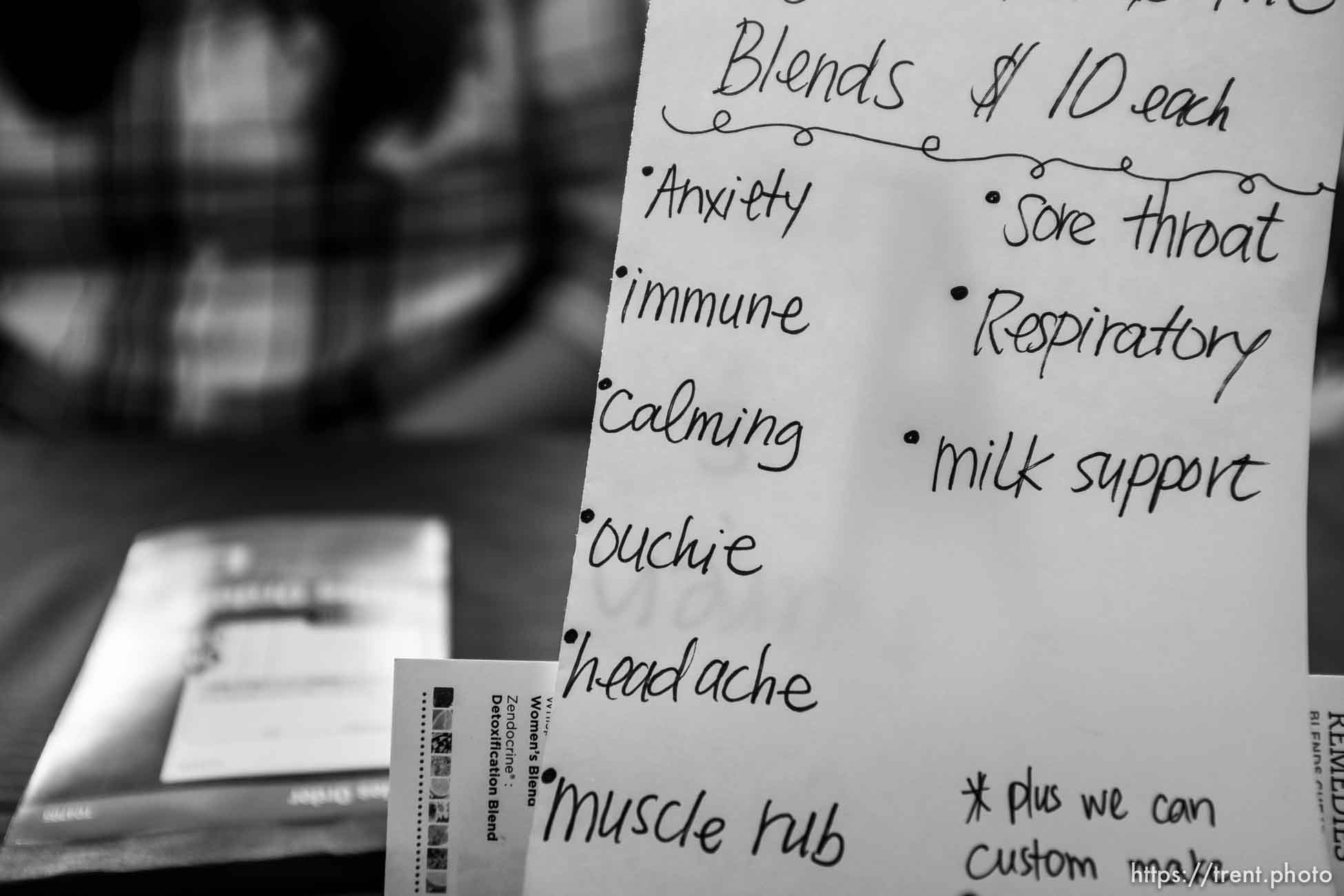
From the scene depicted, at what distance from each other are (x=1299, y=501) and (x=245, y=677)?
0.53 meters

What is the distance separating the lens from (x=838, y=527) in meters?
0.42

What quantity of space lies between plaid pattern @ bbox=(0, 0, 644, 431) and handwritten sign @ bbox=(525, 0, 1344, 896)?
95cm

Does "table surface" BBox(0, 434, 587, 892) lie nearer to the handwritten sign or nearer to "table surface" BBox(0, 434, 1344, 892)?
"table surface" BBox(0, 434, 1344, 892)

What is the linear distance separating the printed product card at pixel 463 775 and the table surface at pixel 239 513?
0.71 feet

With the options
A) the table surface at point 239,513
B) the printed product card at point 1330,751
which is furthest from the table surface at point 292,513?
A: the printed product card at point 1330,751

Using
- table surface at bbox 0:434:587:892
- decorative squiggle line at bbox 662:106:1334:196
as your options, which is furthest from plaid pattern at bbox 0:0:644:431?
decorative squiggle line at bbox 662:106:1334:196

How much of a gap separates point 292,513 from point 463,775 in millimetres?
470

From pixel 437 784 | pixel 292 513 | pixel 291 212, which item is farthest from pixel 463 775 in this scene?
pixel 291 212

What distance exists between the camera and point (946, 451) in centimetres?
42

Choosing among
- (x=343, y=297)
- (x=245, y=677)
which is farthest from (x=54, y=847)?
(x=343, y=297)

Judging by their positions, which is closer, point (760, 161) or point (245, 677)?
point (760, 161)

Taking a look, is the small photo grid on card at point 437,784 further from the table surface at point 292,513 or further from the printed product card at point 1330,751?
the printed product card at point 1330,751

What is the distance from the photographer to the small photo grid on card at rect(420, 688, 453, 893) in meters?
0.43

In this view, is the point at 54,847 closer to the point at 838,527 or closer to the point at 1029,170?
the point at 838,527
